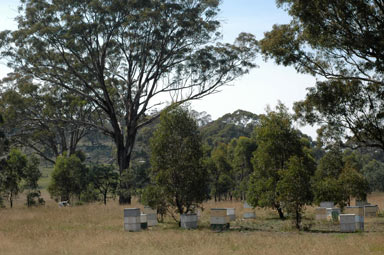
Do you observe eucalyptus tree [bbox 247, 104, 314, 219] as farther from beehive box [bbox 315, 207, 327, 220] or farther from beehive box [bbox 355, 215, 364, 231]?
beehive box [bbox 355, 215, 364, 231]

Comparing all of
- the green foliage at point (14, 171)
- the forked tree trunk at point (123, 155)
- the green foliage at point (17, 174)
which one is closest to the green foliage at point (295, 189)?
the forked tree trunk at point (123, 155)

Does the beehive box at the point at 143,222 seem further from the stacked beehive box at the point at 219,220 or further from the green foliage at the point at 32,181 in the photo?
the green foliage at the point at 32,181

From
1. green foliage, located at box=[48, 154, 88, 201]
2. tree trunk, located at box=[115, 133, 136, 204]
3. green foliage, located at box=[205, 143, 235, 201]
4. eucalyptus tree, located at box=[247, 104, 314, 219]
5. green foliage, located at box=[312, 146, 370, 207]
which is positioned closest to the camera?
eucalyptus tree, located at box=[247, 104, 314, 219]

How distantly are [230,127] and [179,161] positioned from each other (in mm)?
83639

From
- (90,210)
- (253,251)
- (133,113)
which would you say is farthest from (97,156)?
(253,251)

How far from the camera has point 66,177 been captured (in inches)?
1596

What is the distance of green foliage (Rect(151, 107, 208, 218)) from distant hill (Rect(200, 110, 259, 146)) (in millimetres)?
73923

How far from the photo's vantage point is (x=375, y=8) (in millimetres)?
20906

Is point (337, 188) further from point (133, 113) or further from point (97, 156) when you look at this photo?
point (97, 156)

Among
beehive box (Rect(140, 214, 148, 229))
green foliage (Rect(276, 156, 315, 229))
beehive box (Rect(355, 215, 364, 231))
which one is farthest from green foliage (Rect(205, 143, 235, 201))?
beehive box (Rect(355, 215, 364, 231))

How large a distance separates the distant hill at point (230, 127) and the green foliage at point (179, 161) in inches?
2910

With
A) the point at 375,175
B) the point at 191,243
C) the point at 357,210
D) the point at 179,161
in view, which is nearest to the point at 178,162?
the point at 179,161

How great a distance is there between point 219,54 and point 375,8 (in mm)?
21217

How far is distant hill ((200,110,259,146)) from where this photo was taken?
10119 centimetres
